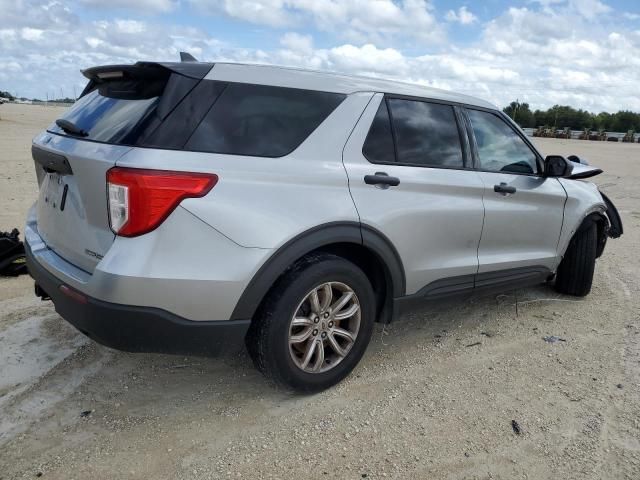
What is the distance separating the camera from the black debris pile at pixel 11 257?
4742 mm

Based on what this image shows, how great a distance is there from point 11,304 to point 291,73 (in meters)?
2.86

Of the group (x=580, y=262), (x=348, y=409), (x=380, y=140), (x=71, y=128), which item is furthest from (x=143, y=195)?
(x=580, y=262)

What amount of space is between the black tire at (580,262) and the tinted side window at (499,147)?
0.98 meters

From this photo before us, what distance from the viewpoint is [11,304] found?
420 centimetres

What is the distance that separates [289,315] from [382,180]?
0.93m

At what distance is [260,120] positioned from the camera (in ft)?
9.14

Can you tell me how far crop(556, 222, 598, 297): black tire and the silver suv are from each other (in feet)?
4.97

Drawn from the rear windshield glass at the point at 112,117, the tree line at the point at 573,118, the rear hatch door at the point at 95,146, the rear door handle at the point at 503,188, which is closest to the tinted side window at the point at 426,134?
the rear door handle at the point at 503,188

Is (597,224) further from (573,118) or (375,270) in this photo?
(573,118)

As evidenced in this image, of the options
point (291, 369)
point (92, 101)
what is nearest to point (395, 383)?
point (291, 369)

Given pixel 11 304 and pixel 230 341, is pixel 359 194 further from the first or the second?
pixel 11 304

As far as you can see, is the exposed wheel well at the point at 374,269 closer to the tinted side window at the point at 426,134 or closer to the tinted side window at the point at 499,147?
the tinted side window at the point at 426,134

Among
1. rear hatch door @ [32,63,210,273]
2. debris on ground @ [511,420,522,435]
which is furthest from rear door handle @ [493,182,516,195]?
rear hatch door @ [32,63,210,273]

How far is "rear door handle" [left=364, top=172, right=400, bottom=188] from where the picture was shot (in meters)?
3.08
